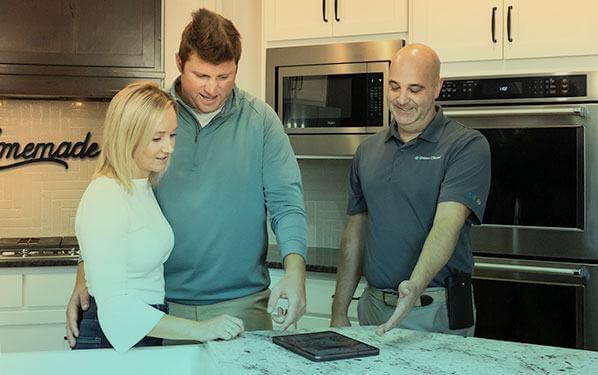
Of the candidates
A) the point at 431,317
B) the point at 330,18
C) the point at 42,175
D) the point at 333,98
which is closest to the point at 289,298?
the point at 431,317

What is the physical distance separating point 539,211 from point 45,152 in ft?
7.54

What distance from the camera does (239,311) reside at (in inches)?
76.1

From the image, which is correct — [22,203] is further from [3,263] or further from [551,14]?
[551,14]

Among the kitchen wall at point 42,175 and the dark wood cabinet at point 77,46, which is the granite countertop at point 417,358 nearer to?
the dark wood cabinet at point 77,46

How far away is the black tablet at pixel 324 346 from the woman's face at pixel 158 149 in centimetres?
45

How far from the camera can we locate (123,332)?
5.01 feet

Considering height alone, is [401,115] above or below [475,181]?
above

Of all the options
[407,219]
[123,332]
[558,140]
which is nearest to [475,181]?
[407,219]

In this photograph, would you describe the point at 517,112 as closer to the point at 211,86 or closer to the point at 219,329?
the point at 211,86

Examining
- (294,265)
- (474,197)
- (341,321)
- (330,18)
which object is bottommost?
(341,321)

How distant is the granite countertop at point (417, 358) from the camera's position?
139 cm

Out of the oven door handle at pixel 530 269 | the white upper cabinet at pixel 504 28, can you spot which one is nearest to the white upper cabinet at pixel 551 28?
the white upper cabinet at pixel 504 28

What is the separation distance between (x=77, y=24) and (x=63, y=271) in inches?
43.1

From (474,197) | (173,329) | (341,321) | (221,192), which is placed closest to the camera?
(173,329)
